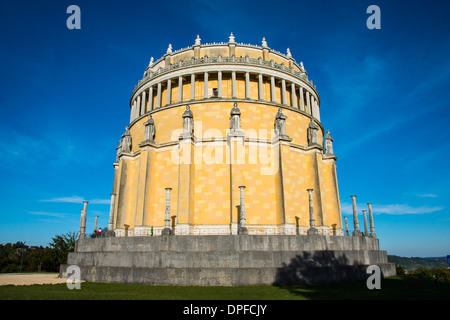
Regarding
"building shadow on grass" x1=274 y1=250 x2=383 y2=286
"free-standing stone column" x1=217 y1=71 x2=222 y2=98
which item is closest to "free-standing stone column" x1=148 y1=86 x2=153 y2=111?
"free-standing stone column" x1=217 y1=71 x2=222 y2=98

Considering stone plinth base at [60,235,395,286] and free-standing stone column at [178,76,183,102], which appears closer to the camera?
stone plinth base at [60,235,395,286]

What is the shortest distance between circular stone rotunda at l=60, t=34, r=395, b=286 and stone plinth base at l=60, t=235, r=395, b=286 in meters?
0.06

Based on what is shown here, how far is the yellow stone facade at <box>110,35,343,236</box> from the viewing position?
2358 cm

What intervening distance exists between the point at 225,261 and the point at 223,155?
10.7 meters

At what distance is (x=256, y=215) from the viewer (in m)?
23.6

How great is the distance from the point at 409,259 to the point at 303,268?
150m

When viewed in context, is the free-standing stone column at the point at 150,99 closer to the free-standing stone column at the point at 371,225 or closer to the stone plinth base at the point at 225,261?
the stone plinth base at the point at 225,261

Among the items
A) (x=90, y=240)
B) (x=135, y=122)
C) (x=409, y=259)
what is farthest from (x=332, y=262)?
(x=409, y=259)

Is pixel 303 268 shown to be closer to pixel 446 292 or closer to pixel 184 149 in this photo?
pixel 446 292

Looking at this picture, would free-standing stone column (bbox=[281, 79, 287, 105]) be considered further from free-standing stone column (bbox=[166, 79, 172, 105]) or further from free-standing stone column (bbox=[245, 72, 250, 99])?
free-standing stone column (bbox=[166, 79, 172, 105])

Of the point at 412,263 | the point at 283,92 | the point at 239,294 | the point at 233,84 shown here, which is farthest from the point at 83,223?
the point at 412,263

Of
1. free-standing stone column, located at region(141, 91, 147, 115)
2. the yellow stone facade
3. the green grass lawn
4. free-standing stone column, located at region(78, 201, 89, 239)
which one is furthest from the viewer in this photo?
free-standing stone column, located at region(141, 91, 147, 115)

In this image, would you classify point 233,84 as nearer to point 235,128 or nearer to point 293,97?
point 235,128

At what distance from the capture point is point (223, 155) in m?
25.1
